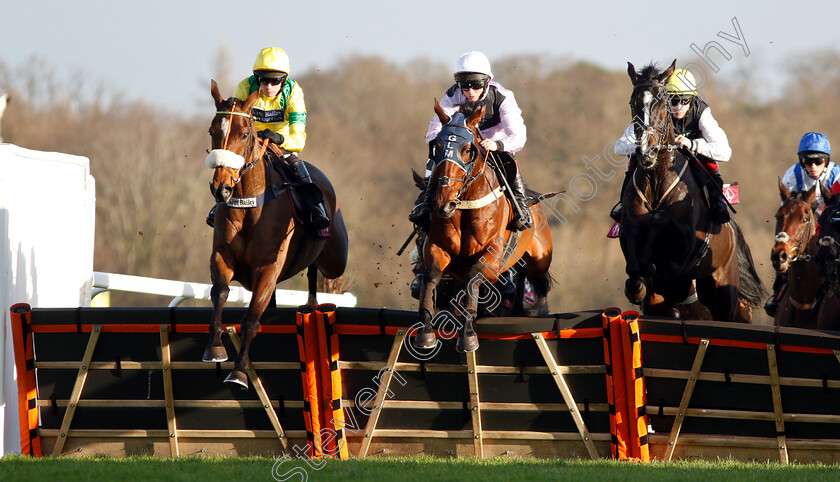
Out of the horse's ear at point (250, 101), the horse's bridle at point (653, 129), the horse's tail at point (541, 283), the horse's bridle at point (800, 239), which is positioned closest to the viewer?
the horse's ear at point (250, 101)

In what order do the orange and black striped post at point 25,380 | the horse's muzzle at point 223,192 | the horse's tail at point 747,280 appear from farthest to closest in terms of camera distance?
the horse's tail at point 747,280 < the orange and black striped post at point 25,380 < the horse's muzzle at point 223,192

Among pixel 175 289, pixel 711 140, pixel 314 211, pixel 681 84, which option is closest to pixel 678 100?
pixel 681 84

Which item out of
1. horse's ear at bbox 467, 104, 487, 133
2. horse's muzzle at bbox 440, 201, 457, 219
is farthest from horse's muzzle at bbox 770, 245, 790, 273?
horse's muzzle at bbox 440, 201, 457, 219

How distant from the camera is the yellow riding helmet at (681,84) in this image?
8062 mm

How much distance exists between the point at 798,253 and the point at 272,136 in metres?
4.23

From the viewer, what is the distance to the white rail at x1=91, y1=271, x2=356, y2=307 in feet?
30.3

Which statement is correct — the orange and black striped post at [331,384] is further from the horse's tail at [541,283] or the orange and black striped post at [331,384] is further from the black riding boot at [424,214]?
the horse's tail at [541,283]

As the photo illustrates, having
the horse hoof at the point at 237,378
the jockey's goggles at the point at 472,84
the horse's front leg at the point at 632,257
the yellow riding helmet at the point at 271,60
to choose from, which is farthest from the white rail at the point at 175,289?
the horse's front leg at the point at 632,257

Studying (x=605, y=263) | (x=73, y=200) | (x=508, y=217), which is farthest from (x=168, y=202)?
(x=508, y=217)

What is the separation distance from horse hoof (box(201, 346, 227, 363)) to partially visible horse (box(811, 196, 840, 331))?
438 centimetres

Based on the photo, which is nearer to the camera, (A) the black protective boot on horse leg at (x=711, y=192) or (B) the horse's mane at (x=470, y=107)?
(B) the horse's mane at (x=470, y=107)

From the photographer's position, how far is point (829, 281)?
24.6ft

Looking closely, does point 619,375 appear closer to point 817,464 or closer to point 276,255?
point 817,464

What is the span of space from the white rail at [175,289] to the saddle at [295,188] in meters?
1.08
